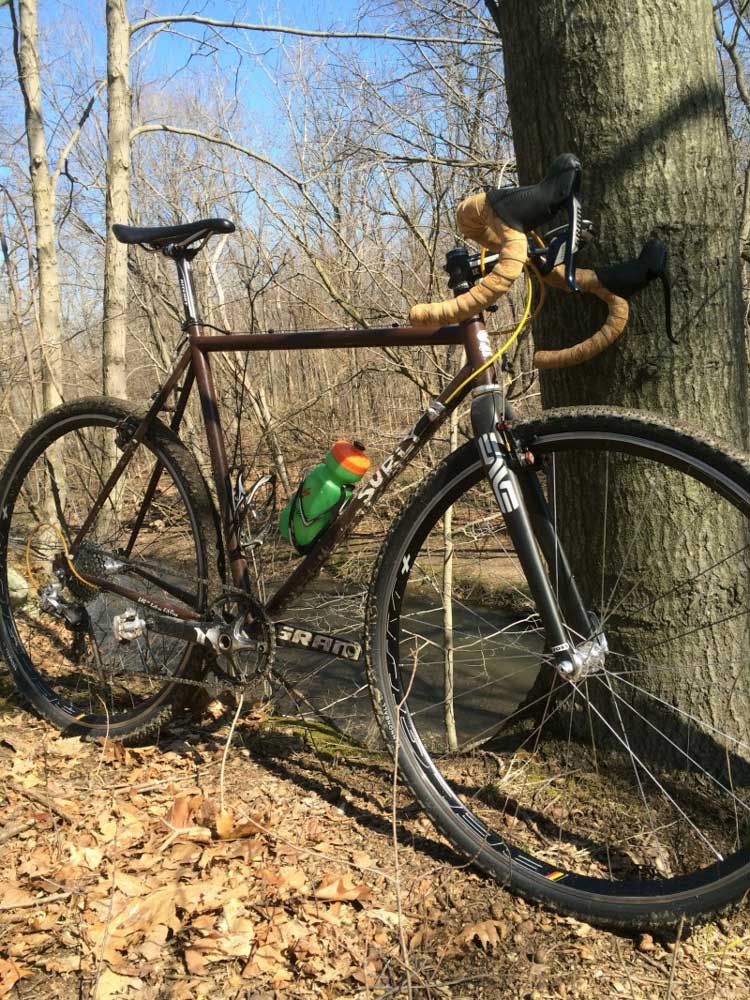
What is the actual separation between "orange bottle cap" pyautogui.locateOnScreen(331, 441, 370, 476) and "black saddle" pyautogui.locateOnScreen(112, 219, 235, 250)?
729 mm

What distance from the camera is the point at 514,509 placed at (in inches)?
66.4

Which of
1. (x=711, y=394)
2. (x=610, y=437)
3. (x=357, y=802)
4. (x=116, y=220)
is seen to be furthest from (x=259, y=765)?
(x=116, y=220)

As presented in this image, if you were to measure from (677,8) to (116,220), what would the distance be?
358cm

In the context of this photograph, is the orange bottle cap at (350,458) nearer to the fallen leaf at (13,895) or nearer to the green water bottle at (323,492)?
the green water bottle at (323,492)

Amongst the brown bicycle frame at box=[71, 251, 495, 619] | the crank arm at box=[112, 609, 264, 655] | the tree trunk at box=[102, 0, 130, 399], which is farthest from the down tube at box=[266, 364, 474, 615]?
the tree trunk at box=[102, 0, 130, 399]

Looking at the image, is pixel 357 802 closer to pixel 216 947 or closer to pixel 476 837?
pixel 476 837

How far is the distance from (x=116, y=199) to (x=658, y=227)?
11.9ft

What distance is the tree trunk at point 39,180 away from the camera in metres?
4.52

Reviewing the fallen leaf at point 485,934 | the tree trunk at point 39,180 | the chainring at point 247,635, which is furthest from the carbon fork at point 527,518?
the tree trunk at point 39,180

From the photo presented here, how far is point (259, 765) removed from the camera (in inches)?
90.4

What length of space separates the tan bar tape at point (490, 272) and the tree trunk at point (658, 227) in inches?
13.8

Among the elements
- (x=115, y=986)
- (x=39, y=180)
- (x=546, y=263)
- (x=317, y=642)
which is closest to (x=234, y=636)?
(x=317, y=642)

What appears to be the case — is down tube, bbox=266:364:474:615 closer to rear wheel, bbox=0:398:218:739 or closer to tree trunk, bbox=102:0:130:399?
rear wheel, bbox=0:398:218:739

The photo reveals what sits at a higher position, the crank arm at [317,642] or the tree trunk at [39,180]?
the tree trunk at [39,180]
